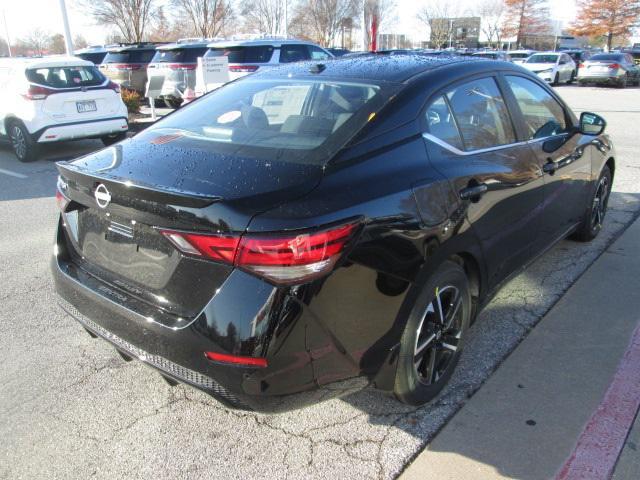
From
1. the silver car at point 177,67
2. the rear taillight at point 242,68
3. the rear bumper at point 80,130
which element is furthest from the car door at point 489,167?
the silver car at point 177,67

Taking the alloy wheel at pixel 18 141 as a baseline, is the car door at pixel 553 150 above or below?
above

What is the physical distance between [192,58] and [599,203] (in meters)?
11.8

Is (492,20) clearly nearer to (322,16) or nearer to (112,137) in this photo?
(322,16)

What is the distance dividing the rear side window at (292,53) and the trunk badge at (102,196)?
1177cm

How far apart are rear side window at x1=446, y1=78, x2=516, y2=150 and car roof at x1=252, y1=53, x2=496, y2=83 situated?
0.16m

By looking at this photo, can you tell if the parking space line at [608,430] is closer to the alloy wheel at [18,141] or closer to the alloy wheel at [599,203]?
the alloy wheel at [599,203]

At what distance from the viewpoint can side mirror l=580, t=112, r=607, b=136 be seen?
412cm

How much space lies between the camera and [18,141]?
9023mm

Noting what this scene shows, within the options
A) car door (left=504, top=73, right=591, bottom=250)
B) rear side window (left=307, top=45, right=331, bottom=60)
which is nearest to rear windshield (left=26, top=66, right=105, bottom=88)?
rear side window (left=307, top=45, right=331, bottom=60)

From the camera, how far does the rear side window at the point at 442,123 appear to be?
2.67m

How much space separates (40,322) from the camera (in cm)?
359

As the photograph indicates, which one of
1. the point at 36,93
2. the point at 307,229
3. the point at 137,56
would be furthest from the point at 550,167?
the point at 137,56

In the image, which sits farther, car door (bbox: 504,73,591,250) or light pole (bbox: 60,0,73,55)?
light pole (bbox: 60,0,73,55)

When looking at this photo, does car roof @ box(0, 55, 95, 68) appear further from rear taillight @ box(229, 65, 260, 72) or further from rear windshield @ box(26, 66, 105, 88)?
rear taillight @ box(229, 65, 260, 72)
